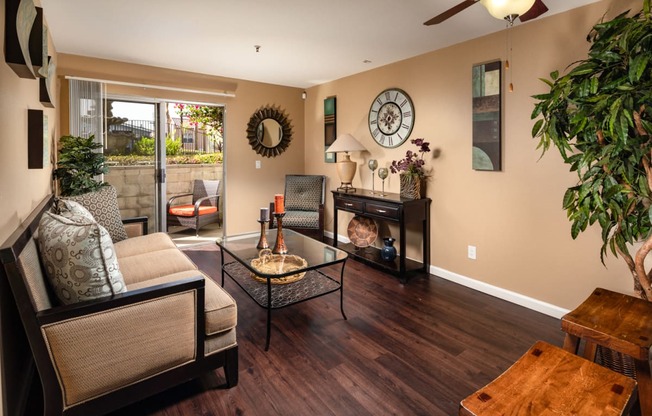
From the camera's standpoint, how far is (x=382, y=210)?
3.77 metres

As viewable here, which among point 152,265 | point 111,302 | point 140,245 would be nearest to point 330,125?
point 140,245

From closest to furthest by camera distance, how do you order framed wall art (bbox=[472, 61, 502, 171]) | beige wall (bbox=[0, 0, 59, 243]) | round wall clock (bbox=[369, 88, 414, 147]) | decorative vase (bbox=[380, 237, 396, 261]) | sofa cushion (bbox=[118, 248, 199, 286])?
1. beige wall (bbox=[0, 0, 59, 243])
2. sofa cushion (bbox=[118, 248, 199, 286])
3. framed wall art (bbox=[472, 61, 502, 171])
4. decorative vase (bbox=[380, 237, 396, 261])
5. round wall clock (bbox=[369, 88, 414, 147])

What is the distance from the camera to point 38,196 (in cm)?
253

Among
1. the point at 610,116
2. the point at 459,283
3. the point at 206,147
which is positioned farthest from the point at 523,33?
the point at 206,147

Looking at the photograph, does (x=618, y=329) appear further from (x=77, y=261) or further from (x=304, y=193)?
(x=304, y=193)

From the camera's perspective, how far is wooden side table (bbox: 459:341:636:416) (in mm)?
1159

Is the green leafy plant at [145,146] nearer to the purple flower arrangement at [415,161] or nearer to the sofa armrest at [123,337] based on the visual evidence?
the purple flower arrangement at [415,161]

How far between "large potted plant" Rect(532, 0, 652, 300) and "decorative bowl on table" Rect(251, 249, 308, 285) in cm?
182

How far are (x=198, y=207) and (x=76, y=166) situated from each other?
183 cm

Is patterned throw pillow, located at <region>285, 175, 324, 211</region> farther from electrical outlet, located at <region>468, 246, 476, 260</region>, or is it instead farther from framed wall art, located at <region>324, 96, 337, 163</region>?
electrical outlet, located at <region>468, 246, 476, 260</region>

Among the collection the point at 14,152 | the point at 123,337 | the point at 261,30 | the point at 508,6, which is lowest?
the point at 123,337

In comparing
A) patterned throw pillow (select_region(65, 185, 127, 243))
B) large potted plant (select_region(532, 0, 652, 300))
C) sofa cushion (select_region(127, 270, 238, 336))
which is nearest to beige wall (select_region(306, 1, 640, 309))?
large potted plant (select_region(532, 0, 652, 300))

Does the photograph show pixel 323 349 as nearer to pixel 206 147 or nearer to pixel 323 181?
pixel 323 181

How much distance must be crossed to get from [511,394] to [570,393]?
22 centimetres
